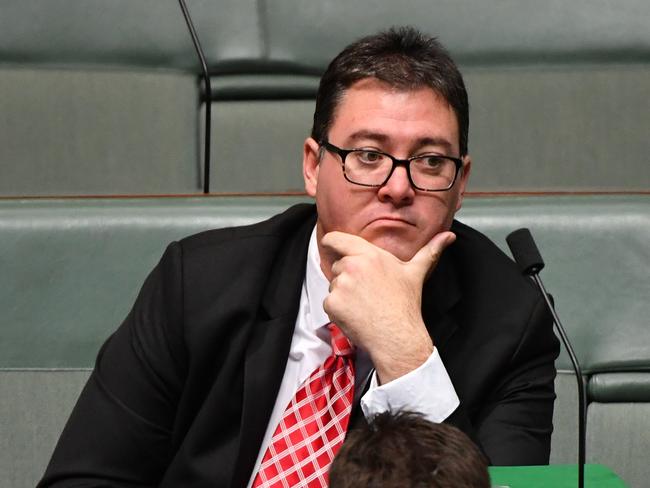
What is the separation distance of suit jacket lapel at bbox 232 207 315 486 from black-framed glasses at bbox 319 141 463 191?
0.32ft

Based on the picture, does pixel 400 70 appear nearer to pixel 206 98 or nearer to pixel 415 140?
pixel 415 140

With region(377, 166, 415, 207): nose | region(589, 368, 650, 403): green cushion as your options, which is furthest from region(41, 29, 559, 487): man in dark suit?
region(589, 368, 650, 403): green cushion

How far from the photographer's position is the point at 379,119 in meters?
0.83

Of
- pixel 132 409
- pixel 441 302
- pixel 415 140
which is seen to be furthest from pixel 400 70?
pixel 132 409

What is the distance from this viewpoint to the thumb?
0.82 meters

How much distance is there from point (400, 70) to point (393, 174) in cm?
8

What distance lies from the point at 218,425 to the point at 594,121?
0.70 metres

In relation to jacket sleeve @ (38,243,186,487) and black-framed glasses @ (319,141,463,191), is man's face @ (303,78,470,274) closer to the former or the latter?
black-framed glasses @ (319,141,463,191)

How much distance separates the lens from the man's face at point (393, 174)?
2.70 feet

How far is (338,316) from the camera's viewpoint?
0.80m

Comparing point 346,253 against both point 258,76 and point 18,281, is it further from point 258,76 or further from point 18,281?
point 258,76

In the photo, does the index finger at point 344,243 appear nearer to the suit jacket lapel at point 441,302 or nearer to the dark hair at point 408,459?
the suit jacket lapel at point 441,302

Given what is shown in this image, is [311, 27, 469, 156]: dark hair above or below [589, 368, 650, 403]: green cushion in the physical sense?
above

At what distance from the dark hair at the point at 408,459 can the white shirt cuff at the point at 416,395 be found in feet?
0.81
